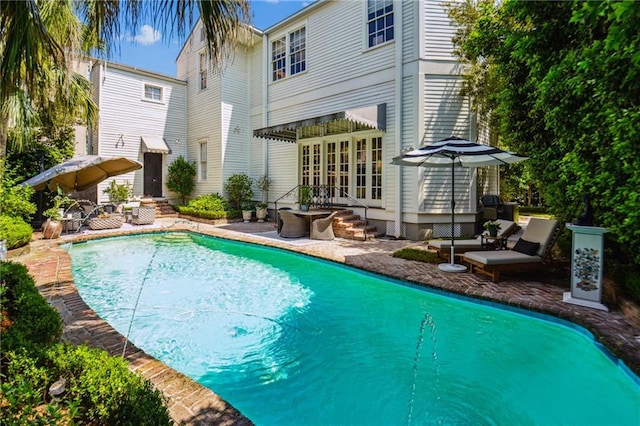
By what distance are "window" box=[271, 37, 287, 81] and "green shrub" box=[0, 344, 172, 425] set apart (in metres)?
13.9

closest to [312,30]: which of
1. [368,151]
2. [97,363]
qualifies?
[368,151]

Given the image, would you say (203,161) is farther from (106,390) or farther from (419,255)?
(106,390)

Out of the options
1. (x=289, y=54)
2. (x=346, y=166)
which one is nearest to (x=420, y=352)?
(x=346, y=166)

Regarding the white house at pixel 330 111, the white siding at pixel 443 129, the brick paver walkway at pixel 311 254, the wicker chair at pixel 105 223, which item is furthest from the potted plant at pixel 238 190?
the white siding at pixel 443 129

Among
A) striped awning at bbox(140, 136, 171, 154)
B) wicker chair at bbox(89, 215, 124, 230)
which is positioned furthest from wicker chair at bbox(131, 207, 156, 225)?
striped awning at bbox(140, 136, 171, 154)

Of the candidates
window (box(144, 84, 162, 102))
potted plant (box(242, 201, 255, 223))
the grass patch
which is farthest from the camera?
window (box(144, 84, 162, 102))

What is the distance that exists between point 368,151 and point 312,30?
562 centimetres

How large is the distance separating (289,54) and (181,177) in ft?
26.3

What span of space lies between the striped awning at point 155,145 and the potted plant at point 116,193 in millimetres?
2309

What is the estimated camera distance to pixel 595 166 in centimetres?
480

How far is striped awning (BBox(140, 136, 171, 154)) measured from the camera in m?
16.0

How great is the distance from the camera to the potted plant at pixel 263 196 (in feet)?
48.2

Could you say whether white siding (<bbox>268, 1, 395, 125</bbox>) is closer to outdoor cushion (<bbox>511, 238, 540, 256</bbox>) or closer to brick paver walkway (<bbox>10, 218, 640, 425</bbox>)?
brick paver walkway (<bbox>10, 218, 640, 425</bbox>)

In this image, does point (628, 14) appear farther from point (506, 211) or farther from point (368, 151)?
point (506, 211)
